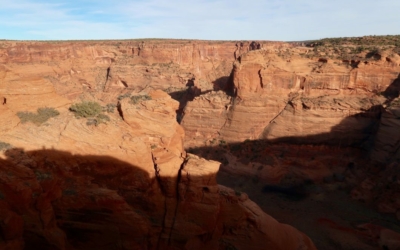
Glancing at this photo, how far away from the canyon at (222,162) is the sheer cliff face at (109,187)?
40mm

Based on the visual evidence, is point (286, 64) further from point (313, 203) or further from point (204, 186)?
point (204, 186)

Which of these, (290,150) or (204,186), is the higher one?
(204,186)

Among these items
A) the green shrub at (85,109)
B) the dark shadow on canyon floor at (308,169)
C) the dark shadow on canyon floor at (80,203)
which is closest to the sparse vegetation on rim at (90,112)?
the green shrub at (85,109)

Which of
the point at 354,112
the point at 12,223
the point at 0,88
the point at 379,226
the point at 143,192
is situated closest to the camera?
the point at 12,223

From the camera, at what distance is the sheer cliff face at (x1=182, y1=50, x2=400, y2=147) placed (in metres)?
26.9

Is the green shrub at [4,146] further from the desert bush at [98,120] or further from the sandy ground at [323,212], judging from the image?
the sandy ground at [323,212]

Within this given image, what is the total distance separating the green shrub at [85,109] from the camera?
39.3 ft

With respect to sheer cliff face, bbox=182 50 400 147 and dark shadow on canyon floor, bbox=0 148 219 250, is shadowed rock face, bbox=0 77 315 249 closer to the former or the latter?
dark shadow on canyon floor, bbox=0 148 219 250

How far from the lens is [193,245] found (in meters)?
11.9

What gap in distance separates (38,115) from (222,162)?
19486 millimetres

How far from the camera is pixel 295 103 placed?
28.0m

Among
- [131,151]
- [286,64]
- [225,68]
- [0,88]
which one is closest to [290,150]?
[286,64]

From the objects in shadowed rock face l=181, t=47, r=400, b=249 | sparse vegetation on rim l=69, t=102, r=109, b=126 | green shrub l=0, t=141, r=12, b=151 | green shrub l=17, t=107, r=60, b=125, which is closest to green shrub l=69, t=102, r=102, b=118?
sparse vegetation on rim l=69, t=102, r=109, b=126

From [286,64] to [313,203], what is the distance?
43.3 ft
